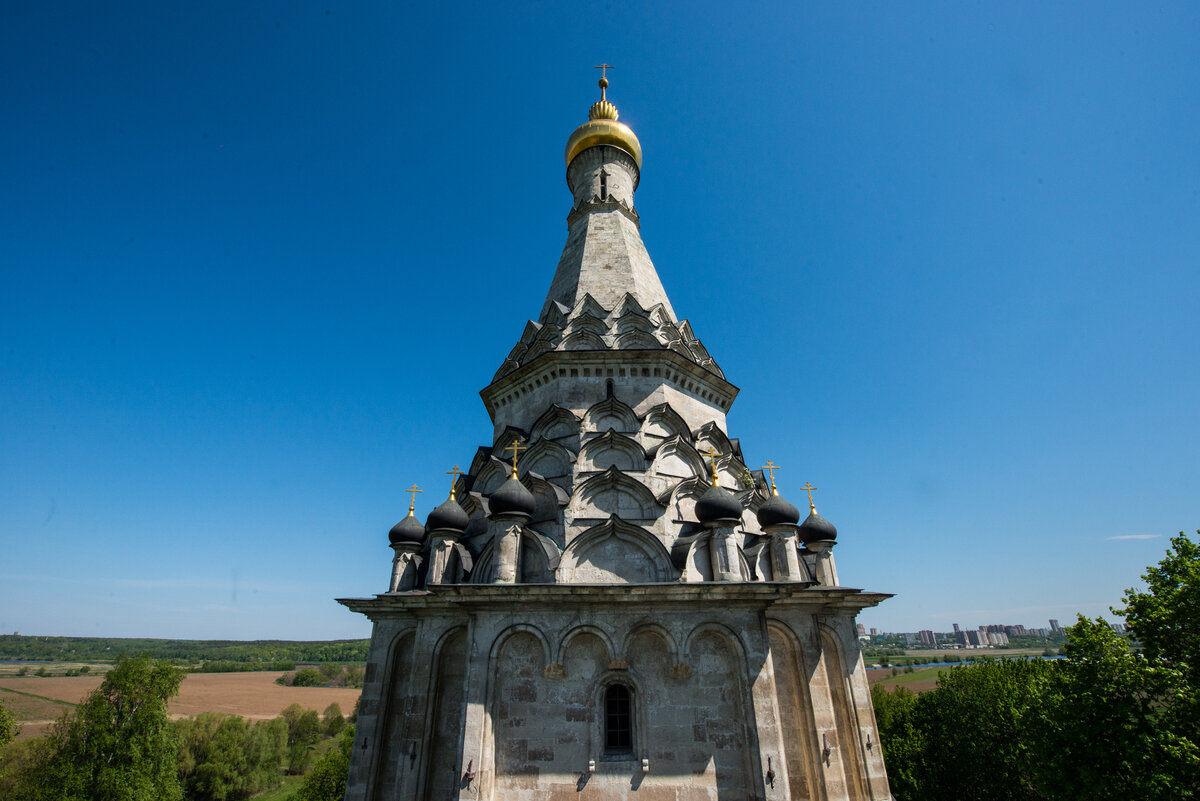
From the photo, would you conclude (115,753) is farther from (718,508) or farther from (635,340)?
(718,508)

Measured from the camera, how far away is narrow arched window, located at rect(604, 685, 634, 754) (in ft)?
28.2

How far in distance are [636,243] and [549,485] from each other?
8.80m

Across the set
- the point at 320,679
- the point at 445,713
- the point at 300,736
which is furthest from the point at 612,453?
the point at 320,679

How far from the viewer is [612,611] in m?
8.84

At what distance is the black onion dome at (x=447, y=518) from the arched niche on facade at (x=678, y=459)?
4.24 metres

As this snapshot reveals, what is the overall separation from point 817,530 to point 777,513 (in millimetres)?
2189

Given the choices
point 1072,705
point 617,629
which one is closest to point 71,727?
point 617,629

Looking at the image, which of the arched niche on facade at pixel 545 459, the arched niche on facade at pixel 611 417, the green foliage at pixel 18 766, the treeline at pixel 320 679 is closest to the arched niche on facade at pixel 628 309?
the arched niche on facade at pixel 611 417

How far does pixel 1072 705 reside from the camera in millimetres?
10594

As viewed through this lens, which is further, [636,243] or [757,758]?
[636,243]

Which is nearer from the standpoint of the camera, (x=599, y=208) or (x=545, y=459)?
(x=545, y=459)

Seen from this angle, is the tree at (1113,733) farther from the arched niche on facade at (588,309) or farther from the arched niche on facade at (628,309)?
the arched niche on facade at (588,309)

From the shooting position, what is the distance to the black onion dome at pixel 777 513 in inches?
420

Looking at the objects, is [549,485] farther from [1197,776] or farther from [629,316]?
[1197,776]
